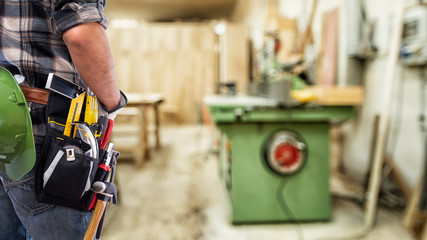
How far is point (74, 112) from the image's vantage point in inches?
29.3

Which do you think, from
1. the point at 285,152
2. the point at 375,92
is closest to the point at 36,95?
the point at 285,152

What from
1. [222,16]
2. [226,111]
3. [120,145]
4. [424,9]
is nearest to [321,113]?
[226,111]

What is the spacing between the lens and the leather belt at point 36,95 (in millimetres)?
714

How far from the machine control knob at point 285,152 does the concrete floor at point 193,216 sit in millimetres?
424

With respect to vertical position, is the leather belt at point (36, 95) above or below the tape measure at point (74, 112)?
above

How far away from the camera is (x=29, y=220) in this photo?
0.72m

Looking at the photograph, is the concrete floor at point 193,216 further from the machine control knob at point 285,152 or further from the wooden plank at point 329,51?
the wooden plank at point 329,51

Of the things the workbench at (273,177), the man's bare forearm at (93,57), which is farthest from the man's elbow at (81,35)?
the workbench at (273,177)

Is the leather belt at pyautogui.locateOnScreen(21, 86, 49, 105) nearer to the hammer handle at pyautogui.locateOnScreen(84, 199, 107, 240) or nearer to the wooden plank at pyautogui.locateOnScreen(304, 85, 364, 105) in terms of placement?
the hammer handle at pyautogui.locateOnScreen(84, 199, 107, 240)

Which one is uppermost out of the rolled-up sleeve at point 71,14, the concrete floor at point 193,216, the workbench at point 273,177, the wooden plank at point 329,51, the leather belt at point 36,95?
the wooden plank at point 329,51

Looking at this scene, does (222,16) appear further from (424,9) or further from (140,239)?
(140,239)

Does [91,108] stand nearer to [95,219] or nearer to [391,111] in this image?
[95,219]

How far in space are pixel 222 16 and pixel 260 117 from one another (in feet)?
29.7

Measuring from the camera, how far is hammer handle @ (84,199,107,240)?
2.51 feet
